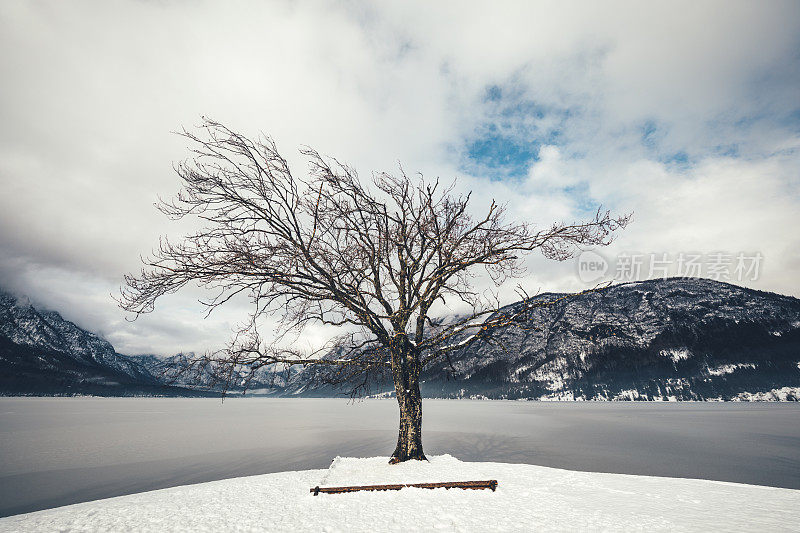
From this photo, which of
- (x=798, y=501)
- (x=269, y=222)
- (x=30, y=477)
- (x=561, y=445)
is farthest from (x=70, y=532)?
(x=561, y=445)

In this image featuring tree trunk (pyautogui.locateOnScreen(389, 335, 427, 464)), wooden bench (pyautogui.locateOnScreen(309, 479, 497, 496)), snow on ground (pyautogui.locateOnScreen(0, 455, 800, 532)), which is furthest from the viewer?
tree trunk (pyautogui.locateOnScreen(389, 335, 427, 464))

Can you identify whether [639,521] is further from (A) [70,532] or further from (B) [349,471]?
(A) [70,532]

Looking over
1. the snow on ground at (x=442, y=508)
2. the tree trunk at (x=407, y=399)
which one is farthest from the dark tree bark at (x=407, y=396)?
the snow on ground at (x=442, y=508)

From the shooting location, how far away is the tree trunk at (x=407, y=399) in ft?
38.3

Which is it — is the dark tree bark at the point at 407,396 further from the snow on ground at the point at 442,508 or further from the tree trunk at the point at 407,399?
the snow on ground at the point at 442,508

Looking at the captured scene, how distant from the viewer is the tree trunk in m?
11.7

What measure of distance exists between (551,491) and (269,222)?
10.6 metres

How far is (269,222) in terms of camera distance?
1018cm

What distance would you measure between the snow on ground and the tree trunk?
165 centimetres

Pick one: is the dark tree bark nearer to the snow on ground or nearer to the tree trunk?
the tree trunk

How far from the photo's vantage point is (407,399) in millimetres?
12094

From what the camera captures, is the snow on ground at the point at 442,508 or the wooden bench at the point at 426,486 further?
the wooden bench at the point at 426,486

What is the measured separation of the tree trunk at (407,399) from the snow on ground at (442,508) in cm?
165

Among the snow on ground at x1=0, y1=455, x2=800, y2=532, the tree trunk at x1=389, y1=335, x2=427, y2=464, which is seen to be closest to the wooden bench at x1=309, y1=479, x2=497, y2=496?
the snow on ground at x1=0, y1=455, x2=800, y2=532
